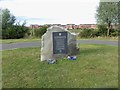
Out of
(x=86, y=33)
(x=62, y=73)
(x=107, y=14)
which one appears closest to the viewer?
(x=62, y=73)

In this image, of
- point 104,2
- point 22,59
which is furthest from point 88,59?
point 104,2

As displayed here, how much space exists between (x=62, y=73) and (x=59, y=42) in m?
2.55

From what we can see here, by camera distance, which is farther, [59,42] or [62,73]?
[59,42]

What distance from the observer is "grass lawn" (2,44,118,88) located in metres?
6.67

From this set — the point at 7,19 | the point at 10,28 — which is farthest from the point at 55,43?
the point at 7,19

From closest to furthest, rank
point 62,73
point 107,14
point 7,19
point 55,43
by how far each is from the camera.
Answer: point 62,73 → point 55,43 → point 107,14 → point 7,19

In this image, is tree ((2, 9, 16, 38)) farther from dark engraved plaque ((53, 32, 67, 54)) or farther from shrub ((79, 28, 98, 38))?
dark engraved plaque ((53, 32, 67, 54))

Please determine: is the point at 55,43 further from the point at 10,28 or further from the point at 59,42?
the point at 10,28

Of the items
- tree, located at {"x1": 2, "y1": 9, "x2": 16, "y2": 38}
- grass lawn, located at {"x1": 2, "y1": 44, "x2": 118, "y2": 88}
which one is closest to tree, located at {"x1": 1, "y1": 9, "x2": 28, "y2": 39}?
tree, located at {"x1": 2, "y1": 9, "x2": 16, "y2": 38}

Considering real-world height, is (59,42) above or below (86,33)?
below

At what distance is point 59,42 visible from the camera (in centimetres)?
1005

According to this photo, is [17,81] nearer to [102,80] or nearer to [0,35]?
[102,80]

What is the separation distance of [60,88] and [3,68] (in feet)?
10.3

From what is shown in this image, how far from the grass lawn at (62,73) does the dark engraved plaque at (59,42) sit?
0.51 m
